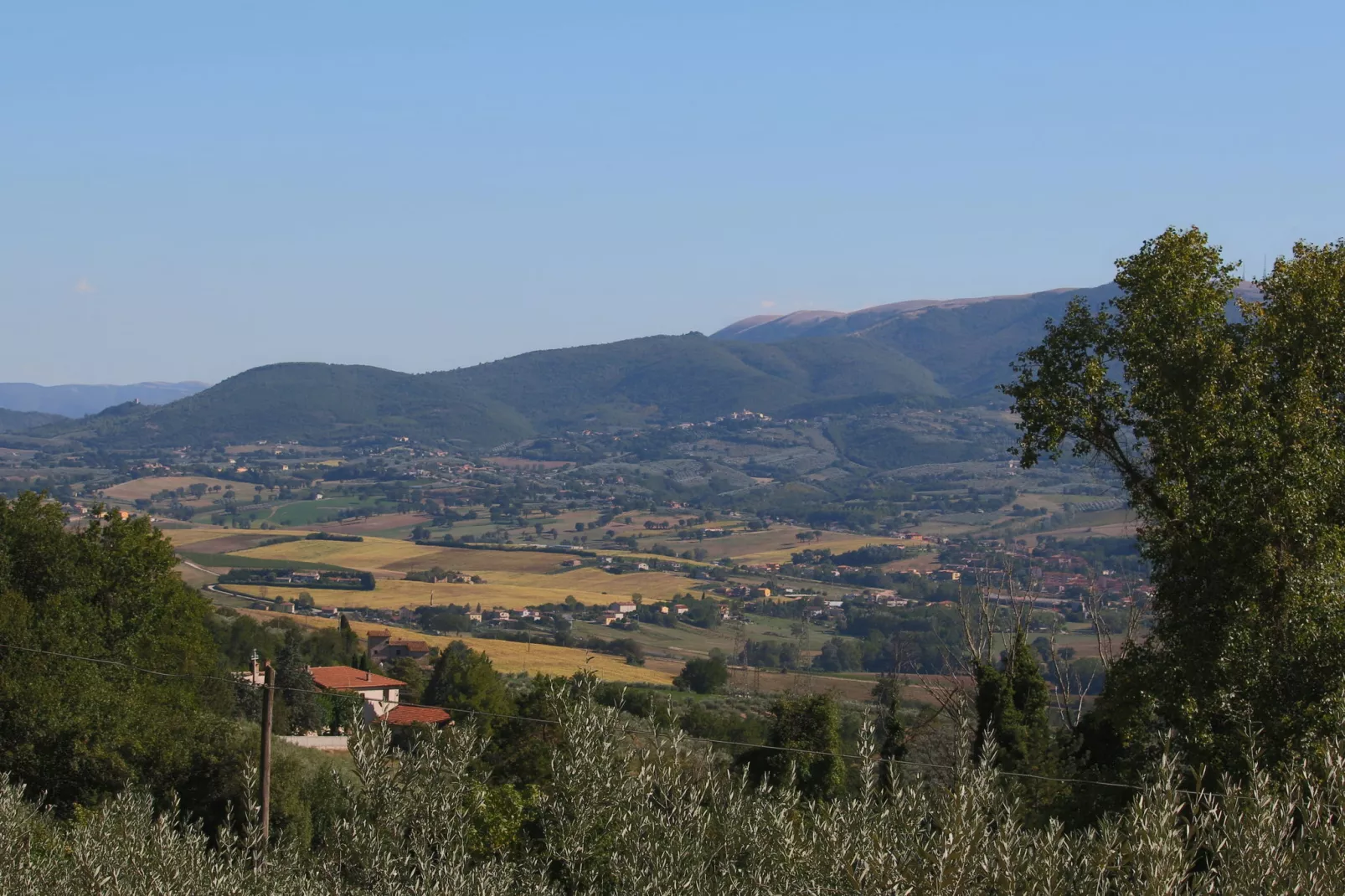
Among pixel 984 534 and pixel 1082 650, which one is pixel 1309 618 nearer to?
pixel 1082 650

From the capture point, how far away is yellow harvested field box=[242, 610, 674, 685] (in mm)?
71094

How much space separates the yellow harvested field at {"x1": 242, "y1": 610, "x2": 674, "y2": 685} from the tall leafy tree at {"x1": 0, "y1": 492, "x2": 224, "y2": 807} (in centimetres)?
3290

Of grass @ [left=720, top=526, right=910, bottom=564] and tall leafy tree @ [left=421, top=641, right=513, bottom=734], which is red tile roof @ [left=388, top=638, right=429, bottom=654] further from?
grass @ [left=720, top=526, right=910, bottom=564]

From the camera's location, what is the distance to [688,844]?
942 cm

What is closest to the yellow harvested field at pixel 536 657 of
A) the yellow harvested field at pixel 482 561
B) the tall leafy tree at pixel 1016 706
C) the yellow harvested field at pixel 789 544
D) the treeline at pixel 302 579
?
the treeline at pixel 302 579

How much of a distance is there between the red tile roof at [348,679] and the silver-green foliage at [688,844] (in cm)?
4125

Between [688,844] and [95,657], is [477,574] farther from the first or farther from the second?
[688,844]

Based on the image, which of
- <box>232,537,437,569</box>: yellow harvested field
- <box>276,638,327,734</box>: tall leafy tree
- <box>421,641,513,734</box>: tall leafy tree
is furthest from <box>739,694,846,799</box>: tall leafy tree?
<box>232,537,437,569</box>: yellow harvested field

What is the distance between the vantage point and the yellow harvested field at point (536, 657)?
7109 centimetres

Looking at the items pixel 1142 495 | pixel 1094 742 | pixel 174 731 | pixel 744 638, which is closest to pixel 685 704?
pixel 174 731

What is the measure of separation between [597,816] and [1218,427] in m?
9.30

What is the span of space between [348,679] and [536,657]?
923 inches

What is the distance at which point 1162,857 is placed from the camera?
794 centimetres

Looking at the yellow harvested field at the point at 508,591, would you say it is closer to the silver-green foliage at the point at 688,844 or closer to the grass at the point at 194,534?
the grass at the point at 194,534
